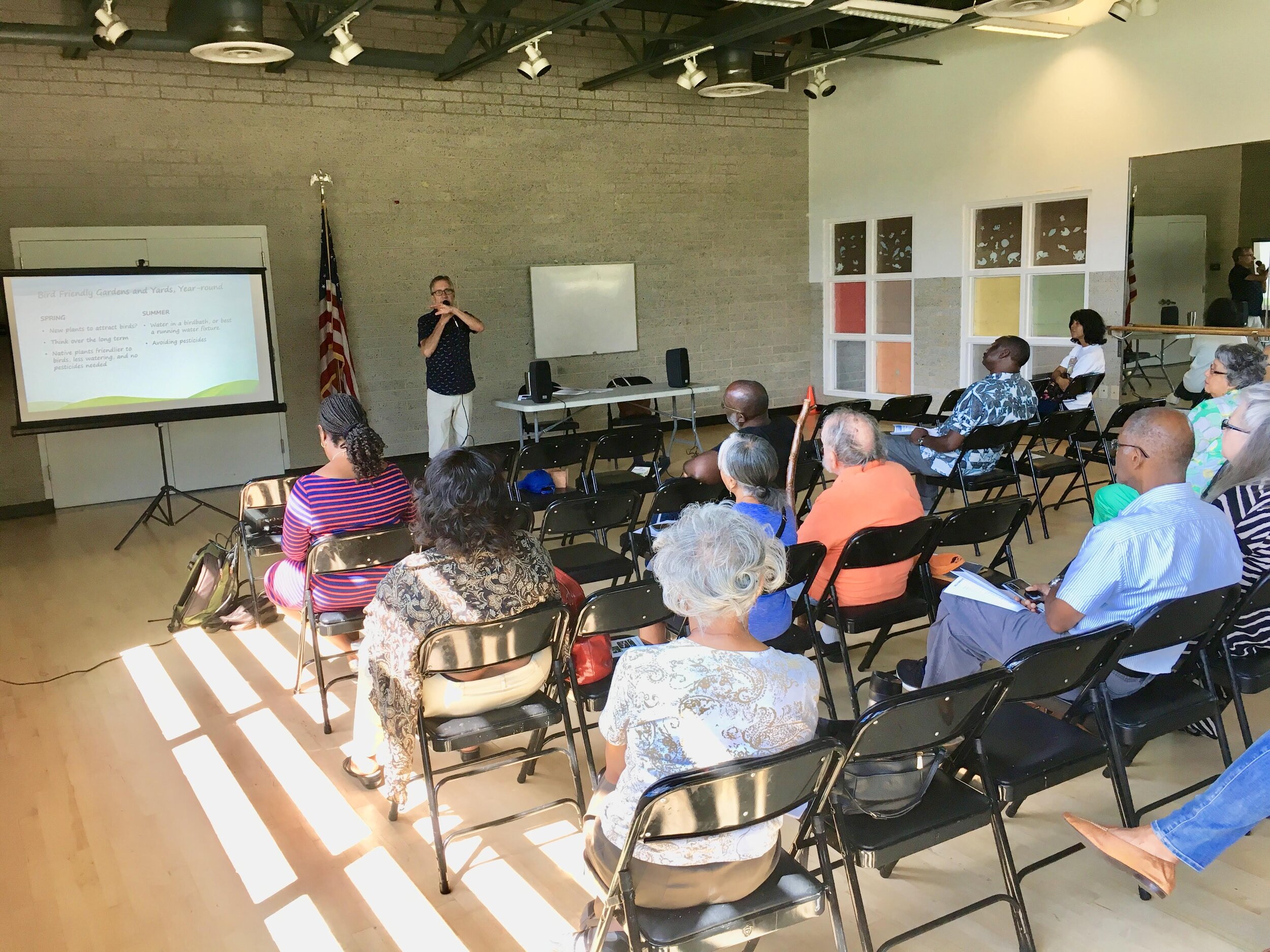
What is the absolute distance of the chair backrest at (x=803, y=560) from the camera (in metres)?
3.16

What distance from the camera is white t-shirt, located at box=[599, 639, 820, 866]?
183cm

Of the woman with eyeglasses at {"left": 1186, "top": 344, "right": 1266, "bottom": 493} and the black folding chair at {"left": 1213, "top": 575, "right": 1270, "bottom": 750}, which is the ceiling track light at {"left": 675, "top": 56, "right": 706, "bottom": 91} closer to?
the woman with eyeglasses at {"left": 1186, "top": 344, "right": 1266, "bottom": 493}

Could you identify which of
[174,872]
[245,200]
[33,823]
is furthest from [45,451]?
[174,872]

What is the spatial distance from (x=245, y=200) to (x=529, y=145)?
269 cm

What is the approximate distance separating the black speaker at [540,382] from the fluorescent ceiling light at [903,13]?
3457 millimetres

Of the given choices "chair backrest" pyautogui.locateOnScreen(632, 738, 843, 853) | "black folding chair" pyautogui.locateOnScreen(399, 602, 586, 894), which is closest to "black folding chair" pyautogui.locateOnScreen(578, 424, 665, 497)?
"black folding chair" pyautogui.locateOnScreen(399, 602, 586, 894)

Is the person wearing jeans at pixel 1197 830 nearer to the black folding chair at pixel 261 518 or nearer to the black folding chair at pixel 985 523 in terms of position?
the black folding chair at pixel 985 523

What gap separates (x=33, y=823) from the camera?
3.04m

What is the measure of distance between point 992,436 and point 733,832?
4088 millimetres

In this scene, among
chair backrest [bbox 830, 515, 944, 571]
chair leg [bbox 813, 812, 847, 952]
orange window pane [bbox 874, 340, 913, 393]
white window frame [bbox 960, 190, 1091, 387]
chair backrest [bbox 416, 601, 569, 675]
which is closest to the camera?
chair leg [bbox 813, 812, 847, 952]

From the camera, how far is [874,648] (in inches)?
150

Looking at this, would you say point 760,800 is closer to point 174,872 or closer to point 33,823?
point 174,872

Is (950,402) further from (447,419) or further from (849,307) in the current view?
(849,307)

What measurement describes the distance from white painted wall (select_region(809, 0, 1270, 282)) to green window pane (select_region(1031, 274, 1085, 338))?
0.33 m
